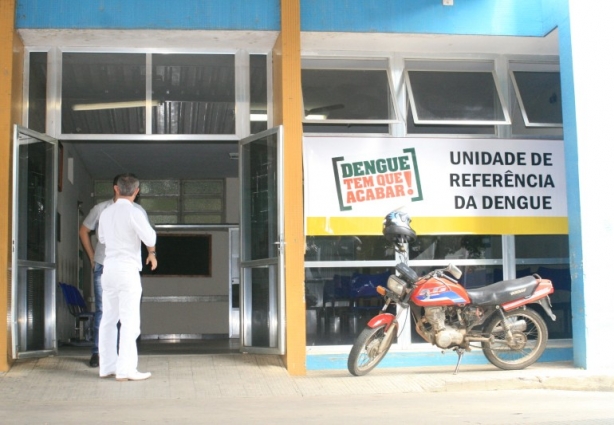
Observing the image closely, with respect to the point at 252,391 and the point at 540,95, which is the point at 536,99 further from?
the point at 252,391

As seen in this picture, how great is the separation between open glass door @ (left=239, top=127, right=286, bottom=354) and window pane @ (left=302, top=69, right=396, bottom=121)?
836 millimetres

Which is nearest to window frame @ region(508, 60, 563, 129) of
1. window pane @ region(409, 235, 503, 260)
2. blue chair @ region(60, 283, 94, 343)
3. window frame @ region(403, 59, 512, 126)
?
window frame @ region(403, 59, 512, 126)

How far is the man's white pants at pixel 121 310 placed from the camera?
306 inches

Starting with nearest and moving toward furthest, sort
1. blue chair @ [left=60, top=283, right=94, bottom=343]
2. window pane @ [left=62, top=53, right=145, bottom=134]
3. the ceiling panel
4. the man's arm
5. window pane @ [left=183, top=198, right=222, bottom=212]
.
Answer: the man's arm
window pane @ [left=62, top=53, right=145, bottom=134]
blue chair @ [left=60, top=283, right=94, bottom=343]
the ceiling panel
window pane @ [left=183, top=198, right=222, bottom=212]

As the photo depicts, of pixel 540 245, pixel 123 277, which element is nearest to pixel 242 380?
pixel 123 277

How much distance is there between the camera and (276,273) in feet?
29.3

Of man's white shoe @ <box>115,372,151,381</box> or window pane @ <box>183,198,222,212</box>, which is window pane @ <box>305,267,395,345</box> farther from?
window pane @ <box>183,198,222,212</box>

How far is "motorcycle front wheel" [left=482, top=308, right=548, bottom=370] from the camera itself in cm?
870

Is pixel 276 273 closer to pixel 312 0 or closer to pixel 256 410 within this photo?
pixel 256 410

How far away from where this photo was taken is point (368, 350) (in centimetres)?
837

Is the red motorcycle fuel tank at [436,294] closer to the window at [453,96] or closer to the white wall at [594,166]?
the white wall at [594,166]

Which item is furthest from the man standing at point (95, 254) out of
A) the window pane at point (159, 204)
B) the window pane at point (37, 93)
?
the window pane at point (159, 204)

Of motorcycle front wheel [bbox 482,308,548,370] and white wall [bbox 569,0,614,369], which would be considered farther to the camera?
white wall [bbox 569,0,614,369]

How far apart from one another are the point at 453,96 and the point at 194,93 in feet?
9.57
